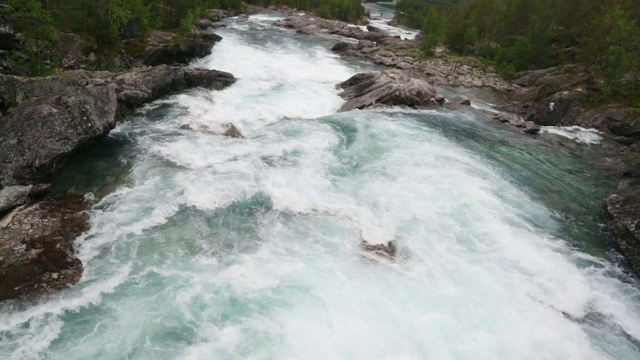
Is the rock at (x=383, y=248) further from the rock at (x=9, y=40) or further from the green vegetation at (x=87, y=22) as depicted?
the rock at (x=9, y=40)

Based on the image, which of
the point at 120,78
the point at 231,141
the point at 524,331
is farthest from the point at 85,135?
the point at 524,331

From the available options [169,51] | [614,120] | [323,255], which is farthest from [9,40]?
[614,120]

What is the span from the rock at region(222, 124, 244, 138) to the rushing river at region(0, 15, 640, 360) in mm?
803

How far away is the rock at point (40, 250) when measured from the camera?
13.9 meters

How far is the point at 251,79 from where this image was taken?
140 ft

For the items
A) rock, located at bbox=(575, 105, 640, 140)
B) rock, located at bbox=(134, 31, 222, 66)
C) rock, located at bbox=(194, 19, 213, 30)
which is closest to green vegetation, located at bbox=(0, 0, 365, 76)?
rock, located at bbox=(134, 31, 222, 66)

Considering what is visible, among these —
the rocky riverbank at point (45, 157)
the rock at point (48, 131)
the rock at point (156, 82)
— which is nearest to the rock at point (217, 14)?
the rock at point (156, 82)

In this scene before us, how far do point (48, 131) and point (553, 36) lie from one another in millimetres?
72749

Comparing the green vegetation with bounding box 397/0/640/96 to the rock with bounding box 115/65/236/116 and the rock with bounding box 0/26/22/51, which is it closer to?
the rock with bounding box 115/65/236/116

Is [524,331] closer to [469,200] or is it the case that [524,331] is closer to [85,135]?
[469,200]

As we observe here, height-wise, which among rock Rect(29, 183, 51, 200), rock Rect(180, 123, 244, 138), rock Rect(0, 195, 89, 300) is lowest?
rock Rect(0, 195, 89, 300)

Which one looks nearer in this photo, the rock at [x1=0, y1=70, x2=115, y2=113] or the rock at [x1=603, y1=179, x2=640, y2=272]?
the rock at [x1=603, y1=179, x2=640, y2=272]

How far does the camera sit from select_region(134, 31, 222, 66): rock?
42.1m

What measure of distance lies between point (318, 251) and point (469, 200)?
10.00 metres
